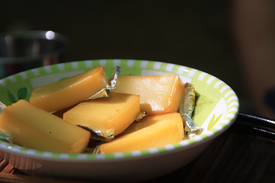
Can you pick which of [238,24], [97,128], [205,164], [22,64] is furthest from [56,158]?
[238,24]

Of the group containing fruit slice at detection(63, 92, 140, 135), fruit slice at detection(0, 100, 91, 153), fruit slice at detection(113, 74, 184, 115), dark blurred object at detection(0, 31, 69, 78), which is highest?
fruit slice at detection(113, 74, 184, 115)

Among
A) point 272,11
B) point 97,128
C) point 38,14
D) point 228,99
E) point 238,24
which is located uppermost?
point 272,11

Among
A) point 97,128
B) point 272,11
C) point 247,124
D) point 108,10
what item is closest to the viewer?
point 97,128

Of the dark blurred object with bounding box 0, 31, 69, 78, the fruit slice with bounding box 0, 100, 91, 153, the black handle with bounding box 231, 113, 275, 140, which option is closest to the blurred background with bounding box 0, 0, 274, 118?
the dark blurred object with bounding box 0, 31, 69, 78

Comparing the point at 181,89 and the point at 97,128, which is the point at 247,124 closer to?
the point at 181,89

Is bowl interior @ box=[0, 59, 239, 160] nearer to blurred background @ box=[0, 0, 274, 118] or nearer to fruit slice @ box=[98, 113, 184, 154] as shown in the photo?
fruit slice @ box=[98, 113, 184, 154]
